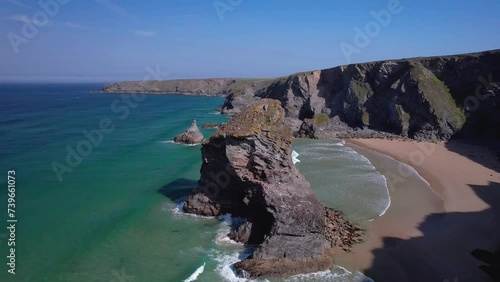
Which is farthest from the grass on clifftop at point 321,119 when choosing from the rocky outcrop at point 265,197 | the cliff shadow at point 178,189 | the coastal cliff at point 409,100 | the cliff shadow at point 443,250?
the rocky outcrop at point 265,197

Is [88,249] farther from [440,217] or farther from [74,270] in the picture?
[440,217]

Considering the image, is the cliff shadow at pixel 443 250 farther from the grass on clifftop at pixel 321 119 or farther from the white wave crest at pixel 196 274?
the grass on clifftop at pixel 321 119

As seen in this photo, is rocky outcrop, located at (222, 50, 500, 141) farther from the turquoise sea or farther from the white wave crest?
the white wave crest

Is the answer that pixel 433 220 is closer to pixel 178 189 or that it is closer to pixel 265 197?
pixel 265 197

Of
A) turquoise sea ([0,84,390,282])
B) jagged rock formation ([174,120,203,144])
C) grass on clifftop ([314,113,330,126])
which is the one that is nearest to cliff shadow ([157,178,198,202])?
turquoise sea ([0,84,390,282])

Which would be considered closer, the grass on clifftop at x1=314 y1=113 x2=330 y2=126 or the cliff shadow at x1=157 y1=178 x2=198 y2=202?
the cliff shadow at x1=157 y1=178 x2=198 y2=202

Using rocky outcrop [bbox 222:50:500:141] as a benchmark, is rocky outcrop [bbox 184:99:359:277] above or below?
below

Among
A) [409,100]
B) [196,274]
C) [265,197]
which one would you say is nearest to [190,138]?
[265,197]

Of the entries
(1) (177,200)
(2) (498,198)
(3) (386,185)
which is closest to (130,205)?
(1) (177,200)
